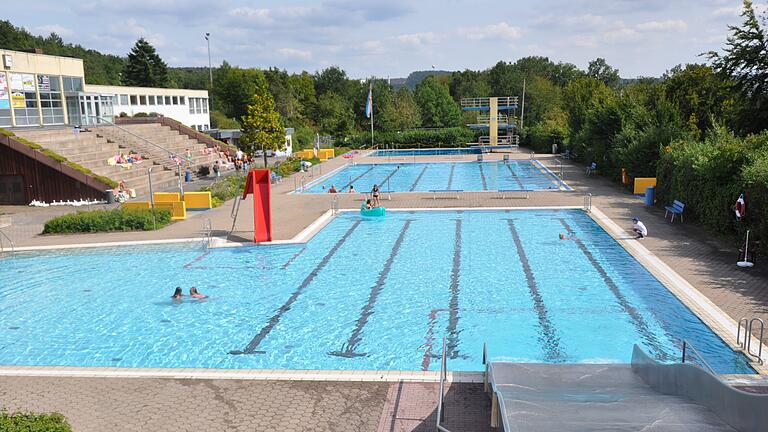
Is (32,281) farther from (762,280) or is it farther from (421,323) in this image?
(762,280)

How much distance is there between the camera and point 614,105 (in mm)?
32438

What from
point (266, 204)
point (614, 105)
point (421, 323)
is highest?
point (614, 105)

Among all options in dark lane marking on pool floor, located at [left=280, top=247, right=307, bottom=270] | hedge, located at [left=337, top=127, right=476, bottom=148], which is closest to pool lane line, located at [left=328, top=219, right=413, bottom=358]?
dark lane marking on pool floor, located at [left=280, top=247, right=307, bottom=270]

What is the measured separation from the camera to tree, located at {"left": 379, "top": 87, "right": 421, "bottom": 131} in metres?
64.6

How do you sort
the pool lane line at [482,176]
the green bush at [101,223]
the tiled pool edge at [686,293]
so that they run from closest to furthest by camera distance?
the tiled pool edge at [686,293]
the green bush at [101,223]
the pool lane line at [482,176]

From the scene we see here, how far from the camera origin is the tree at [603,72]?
365 ft

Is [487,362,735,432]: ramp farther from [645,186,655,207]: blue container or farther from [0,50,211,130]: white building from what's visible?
[0,50,211,130]: white building

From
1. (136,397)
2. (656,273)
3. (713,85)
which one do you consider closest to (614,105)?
(713,85)

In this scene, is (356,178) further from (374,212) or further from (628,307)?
(628,307)

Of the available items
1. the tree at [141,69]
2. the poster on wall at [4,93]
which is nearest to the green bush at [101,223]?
the poster on wall at [4,93]

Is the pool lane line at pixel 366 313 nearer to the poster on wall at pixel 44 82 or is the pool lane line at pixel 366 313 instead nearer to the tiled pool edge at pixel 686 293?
the tiled pool edge at pixel 686 293

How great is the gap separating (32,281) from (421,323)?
11.2 meters

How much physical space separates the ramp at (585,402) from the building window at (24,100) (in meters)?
32.5

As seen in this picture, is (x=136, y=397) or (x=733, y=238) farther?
(x=733, y=238)
